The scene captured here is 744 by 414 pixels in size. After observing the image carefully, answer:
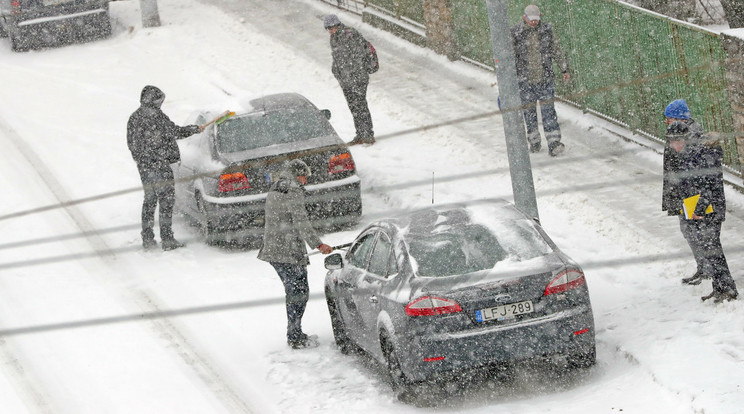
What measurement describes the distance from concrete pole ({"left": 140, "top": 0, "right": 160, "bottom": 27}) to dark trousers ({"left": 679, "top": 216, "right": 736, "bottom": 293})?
55.7 ft

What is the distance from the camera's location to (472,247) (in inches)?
345

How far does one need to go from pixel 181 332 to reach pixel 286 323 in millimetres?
998

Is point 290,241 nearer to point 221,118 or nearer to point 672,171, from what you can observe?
point 672,171

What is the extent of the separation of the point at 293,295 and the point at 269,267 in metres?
2.59

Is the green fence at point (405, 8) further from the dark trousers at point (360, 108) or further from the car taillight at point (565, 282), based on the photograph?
the car taillight at point (565, 282)

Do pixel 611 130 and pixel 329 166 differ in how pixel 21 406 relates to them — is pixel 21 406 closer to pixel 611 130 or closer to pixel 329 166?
pixel 329 166

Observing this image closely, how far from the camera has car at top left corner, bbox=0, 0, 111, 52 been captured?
931 inches

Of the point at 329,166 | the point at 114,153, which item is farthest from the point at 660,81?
the point at 114,153

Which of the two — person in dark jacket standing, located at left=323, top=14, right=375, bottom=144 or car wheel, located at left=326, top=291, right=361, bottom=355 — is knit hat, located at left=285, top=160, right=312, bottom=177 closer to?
car wheel, located at left=326, top=291, right=361, bottom=355

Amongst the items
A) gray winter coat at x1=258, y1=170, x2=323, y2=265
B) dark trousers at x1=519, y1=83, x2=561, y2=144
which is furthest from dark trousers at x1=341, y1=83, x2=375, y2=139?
gray winter coat at x1=258, y1=170, x2=323, y2=265

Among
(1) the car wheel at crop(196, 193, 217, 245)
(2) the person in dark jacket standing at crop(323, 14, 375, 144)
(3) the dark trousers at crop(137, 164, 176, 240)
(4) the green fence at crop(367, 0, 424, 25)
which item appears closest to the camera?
(1) the car wheel at crop(196, 193, 217, 245)

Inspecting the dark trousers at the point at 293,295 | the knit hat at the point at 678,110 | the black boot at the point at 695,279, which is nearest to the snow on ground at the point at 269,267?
the black boot at the point at 695,279

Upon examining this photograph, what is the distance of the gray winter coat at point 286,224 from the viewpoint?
10297mm

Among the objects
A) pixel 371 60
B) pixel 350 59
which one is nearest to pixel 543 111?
pixel 371 60
